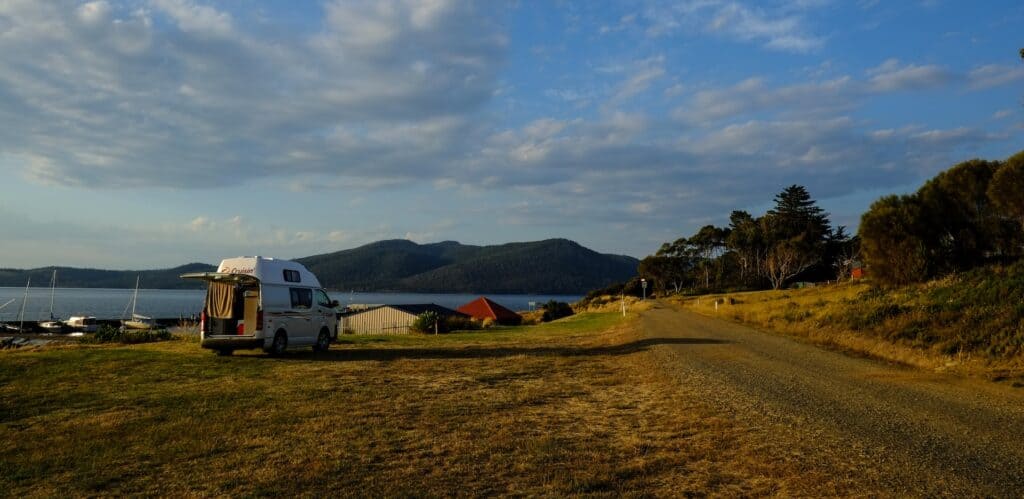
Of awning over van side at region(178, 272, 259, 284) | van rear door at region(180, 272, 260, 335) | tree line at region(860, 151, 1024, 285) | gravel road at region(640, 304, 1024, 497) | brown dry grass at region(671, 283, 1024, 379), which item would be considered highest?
tree line at region(860, 151, 1024, 285)

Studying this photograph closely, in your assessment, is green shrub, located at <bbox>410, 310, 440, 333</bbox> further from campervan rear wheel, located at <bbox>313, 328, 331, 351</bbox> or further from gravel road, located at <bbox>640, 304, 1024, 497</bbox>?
gravel road, located at <bbox>640, 304, 1024, 497</bbox>

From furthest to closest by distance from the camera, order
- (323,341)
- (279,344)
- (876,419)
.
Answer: (323,341)
(279,344)
(876,419)

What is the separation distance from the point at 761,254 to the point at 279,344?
87032 mm

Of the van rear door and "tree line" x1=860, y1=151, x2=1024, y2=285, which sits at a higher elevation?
"tree line" x1=860, y1=151, x2=1024, y2=285

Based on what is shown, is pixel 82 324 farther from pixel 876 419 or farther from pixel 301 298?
pixel 876 419

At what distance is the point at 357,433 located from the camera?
303 inches

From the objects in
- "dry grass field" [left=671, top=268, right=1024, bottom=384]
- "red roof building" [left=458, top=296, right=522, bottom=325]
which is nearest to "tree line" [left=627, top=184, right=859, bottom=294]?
"red roof building" [left=458, top=296, right=522, bottom=325]

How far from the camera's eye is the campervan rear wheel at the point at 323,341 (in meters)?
18.8

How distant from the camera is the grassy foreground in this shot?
5.75 meters

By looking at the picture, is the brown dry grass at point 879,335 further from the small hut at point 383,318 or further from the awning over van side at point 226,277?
the small hut at point 383,318

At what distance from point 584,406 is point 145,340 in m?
20.0

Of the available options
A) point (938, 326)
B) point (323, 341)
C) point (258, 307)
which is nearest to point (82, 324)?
point (323, 341)

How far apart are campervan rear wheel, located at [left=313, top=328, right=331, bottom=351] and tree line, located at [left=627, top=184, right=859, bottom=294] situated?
7011cm

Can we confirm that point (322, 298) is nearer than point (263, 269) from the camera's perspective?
No
